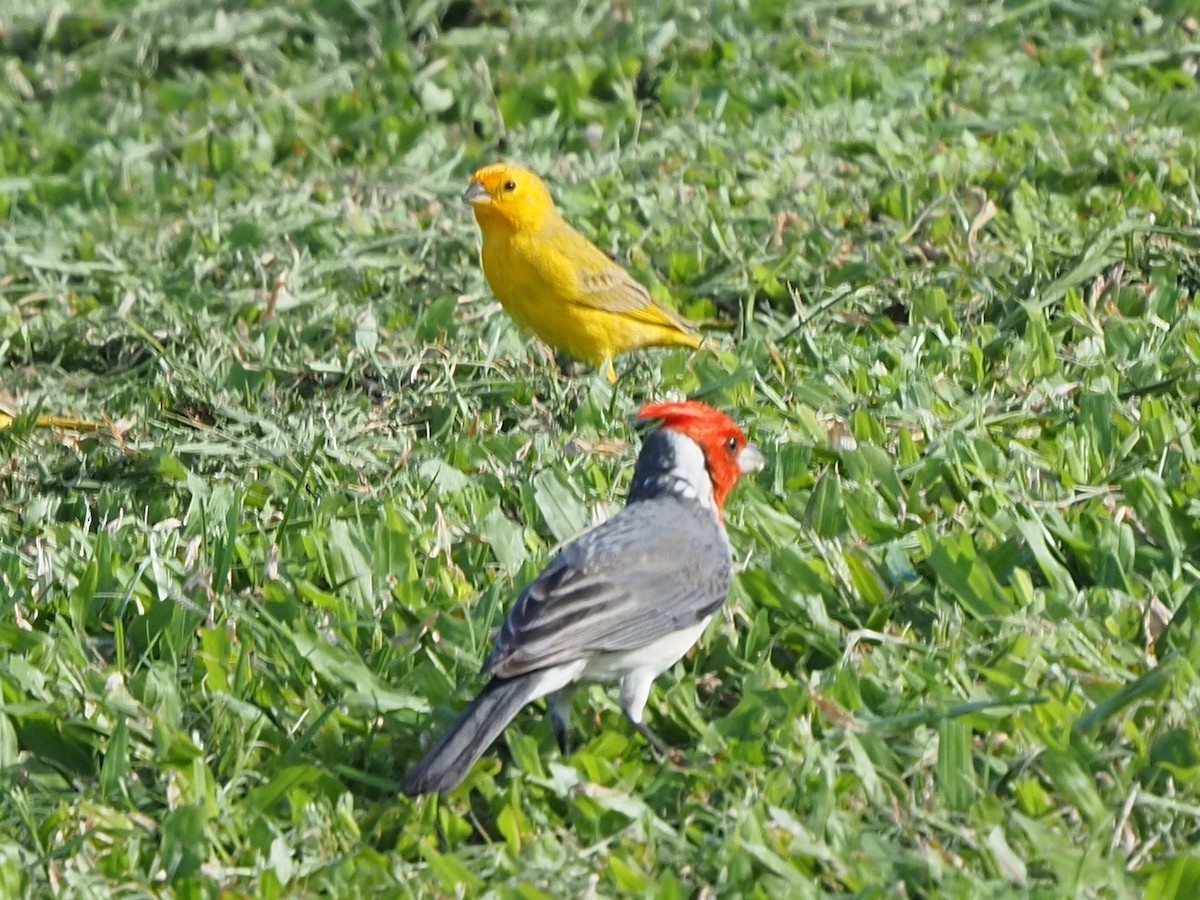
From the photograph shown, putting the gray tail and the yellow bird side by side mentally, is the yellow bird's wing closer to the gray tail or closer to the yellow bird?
the yellow bird

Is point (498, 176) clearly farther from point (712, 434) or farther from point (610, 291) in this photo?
point (712, 434)

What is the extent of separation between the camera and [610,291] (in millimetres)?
7438

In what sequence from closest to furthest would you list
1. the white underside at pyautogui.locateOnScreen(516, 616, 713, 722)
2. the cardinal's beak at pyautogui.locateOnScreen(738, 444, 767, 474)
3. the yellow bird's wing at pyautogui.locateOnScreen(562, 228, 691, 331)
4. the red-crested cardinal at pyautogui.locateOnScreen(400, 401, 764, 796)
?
the red-crested cardinal at pyautogui.locateOnScreen(400, 401, 764, 796) < the white underside at pyautogui.locateOnScreen(516, 616, 713, 722) < the cardinal's beak at pyautogui.locateOnScreen(738, 444, 767, 474) < the yellow bird's wing at pyautogui.locateOnScreen(562, 228, 691, 331)

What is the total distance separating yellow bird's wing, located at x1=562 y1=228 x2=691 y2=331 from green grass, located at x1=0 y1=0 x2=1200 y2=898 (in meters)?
0.26

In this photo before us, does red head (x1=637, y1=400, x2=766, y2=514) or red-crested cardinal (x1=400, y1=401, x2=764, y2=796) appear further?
red head (x1=637, y1=400, x2=766, y2=514)

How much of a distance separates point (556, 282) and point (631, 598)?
3017 millimetres

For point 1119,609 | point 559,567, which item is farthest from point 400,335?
point 1119,609

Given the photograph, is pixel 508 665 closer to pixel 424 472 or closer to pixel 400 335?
pixel 424 472

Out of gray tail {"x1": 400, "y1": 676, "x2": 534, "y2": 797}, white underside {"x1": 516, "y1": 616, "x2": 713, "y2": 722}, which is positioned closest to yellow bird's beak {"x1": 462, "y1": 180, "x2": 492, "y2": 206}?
white underside {"x1": 516, "y1": 616, "x2": 713, "y2": 722}

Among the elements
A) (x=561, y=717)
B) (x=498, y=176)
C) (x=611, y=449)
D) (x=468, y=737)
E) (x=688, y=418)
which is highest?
(x=688, y=418)

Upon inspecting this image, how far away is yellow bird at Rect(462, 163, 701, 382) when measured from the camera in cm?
736

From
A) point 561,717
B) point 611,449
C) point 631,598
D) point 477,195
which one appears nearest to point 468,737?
point 561,717

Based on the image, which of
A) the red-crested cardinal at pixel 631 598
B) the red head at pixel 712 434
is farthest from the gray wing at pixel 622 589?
the red head at pixel 712 434

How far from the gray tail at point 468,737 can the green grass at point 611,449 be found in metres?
0.12
